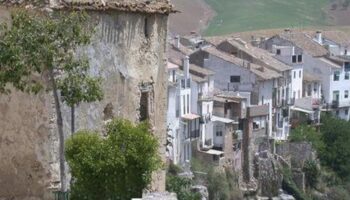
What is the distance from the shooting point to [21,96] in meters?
14.0

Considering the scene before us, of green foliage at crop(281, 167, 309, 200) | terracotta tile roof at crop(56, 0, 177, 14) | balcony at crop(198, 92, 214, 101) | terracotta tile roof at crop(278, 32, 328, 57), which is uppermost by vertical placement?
terracotta tile roof at crop(278, 32, 328, 57)

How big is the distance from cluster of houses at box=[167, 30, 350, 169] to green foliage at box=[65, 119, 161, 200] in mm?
36253

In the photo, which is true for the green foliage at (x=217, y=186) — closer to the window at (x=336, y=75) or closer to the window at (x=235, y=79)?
the window at (x=235, y=79)

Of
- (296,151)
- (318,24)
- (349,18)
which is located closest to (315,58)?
(296,151)

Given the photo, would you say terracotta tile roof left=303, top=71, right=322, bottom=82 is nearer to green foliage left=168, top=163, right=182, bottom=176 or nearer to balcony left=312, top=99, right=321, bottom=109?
balcony left=312, top=99, right=321, bottom=109

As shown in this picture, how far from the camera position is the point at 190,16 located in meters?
122

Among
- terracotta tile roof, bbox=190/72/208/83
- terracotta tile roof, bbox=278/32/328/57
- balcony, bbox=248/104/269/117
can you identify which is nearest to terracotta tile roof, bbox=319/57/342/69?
terracotta tile roof, bbox=278/32/328/57

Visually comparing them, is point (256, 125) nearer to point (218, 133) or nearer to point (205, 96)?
point (218, 133)

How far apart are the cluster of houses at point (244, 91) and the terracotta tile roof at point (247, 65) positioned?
7 cm

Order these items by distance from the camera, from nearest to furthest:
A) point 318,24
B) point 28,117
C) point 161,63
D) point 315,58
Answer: point 28,117 < point 161,63 < point 315,58 < point 318,24

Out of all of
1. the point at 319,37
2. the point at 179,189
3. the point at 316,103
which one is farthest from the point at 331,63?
the point at 179,189

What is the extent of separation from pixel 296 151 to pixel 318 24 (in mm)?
57542

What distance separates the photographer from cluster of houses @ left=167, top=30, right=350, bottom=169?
59844 mm

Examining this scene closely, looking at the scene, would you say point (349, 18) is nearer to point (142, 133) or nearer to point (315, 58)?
point (315, 58)
